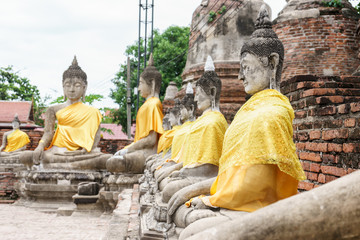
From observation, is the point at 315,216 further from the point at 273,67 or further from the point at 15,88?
the point at 15,88

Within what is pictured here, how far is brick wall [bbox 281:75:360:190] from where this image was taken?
10.5 feet

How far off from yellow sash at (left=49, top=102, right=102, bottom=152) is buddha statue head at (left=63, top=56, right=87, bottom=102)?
27 centimetres

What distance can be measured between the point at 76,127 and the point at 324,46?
5.88 metres

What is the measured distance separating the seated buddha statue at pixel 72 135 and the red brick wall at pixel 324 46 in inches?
183

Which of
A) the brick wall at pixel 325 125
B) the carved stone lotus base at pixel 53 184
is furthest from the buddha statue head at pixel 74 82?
the brick wall at pixel 325 125

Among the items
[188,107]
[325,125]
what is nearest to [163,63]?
[188,107]

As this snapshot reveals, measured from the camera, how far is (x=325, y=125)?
3.69m

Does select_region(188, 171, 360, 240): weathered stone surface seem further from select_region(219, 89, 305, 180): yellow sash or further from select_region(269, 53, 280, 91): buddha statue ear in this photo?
select_region(269, 53, 280, 91): buddha statue ear

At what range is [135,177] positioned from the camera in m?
8.01

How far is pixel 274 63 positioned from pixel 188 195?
1.07 m

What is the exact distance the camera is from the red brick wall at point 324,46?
7.92 meters

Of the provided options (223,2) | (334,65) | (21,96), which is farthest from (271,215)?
(21,96)

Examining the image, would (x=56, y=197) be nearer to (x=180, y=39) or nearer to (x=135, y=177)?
(x=135, y=177)

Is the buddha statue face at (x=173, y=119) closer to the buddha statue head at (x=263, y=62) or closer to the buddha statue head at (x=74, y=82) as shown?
the buddha statue head at (x=74, y=82)
